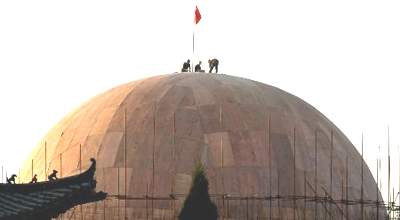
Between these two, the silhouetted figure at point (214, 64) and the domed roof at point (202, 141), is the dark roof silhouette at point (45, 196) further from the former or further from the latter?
the silhouetted figure at point (214, 64)

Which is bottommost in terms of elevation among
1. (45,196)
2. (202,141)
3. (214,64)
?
(45,196)

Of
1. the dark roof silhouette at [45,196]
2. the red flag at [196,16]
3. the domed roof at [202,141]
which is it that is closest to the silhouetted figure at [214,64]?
the domed roof at [202,141]

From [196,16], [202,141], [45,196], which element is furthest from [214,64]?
[45,196]

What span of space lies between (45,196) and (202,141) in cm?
1384

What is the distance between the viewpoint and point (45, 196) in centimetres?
1919

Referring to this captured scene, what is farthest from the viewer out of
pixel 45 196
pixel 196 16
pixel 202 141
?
pixel 196 16

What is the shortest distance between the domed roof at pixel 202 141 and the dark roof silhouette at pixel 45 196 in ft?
39.1

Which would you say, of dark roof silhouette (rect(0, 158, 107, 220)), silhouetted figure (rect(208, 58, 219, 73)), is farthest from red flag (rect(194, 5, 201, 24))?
dark roof silhouette (rect(0, 158, 107, 220))

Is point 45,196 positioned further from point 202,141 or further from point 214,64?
point 214,64

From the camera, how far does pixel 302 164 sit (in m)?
33.3

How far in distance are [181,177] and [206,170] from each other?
2.90ft

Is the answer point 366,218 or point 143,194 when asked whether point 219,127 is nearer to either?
point 143,194

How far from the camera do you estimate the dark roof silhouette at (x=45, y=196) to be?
18469mm

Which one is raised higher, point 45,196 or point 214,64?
point 214,64
